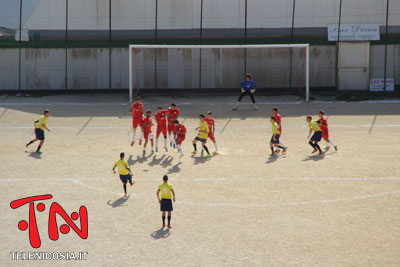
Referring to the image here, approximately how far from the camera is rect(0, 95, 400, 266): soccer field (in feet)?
41.8

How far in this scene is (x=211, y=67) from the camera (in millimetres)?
35031

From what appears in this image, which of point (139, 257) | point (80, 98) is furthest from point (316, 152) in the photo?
point (80, 98)

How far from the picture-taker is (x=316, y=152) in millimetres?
22078

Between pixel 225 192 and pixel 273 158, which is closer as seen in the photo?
pixel 225 192

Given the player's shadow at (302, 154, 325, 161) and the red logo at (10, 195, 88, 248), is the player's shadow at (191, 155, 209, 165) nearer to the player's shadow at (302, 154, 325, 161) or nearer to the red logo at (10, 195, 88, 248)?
the player's shadow at (302, 154, 325, 161)

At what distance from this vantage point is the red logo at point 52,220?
535 inches

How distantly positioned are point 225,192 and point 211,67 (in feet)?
62.1

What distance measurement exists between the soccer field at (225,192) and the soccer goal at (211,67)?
6244mm

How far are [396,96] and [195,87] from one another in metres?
11.9

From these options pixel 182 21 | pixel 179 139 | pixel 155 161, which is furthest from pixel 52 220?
pixel 182 21

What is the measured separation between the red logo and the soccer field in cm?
16

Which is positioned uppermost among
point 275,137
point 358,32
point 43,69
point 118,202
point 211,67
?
point 358,32

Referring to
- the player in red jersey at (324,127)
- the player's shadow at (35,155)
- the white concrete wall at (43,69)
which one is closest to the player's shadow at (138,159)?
the player's shadow at (35,155)

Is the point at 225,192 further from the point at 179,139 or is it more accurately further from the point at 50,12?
the point at 50,12
